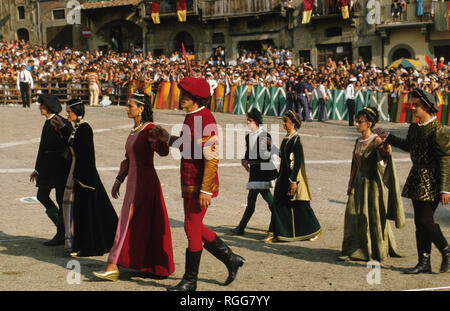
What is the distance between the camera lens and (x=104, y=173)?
39.3 feet

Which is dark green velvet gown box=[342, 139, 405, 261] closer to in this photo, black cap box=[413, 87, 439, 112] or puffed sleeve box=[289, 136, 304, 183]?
black cap box=[413, 87, 439, 112]

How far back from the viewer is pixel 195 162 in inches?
196

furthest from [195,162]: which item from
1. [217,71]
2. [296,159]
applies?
[217,71]

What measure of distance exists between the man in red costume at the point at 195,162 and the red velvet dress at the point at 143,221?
0.45 meters

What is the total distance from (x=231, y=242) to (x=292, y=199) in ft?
2.88

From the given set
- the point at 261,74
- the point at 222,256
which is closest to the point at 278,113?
the point at 261,74

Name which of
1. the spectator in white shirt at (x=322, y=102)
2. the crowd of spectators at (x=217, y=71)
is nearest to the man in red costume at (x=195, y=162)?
the crowd of spectators at (x=217, y=71)

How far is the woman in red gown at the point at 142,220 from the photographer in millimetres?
5395

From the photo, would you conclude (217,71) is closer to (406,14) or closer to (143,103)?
(406,14)

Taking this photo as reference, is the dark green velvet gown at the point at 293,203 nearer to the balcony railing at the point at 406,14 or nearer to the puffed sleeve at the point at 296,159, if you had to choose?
the puffed sleeve at the point at 296,159

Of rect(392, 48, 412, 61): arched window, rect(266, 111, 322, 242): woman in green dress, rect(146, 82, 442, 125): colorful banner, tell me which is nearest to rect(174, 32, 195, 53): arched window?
rect(392, 48, 412, 61): arched window

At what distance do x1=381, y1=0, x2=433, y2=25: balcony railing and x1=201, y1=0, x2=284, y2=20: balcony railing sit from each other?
20.3 ft

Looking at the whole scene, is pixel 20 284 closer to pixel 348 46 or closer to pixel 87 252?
pixel 87 252

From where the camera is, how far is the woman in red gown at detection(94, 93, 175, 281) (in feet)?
17.7
